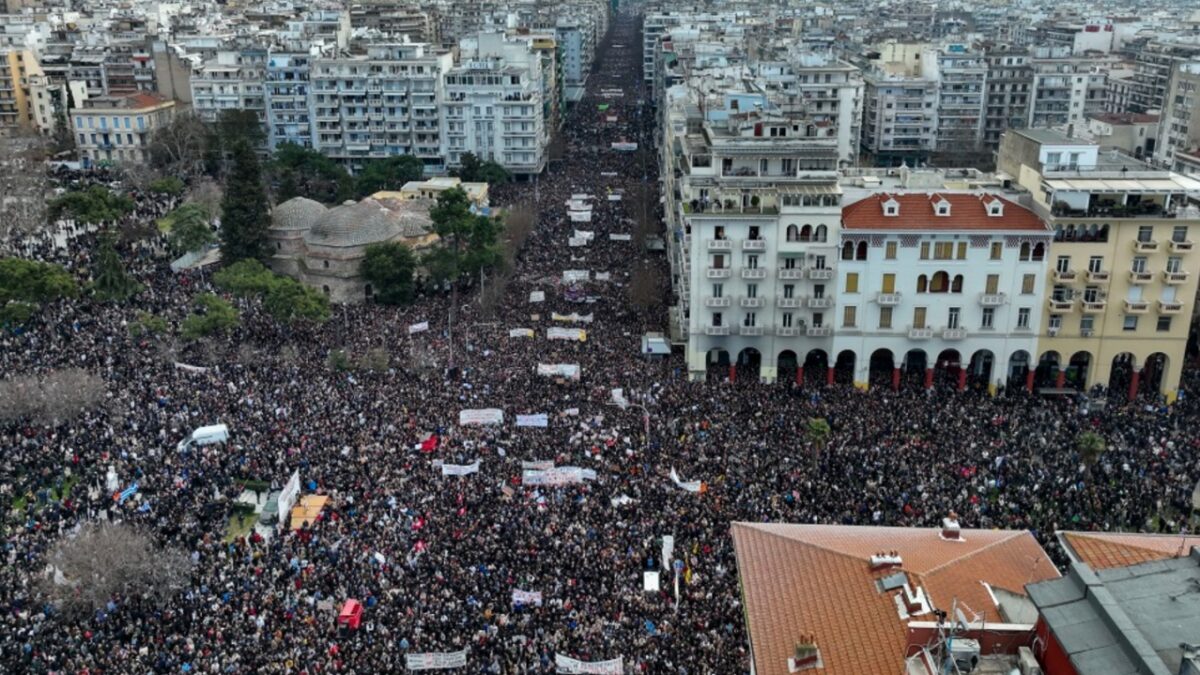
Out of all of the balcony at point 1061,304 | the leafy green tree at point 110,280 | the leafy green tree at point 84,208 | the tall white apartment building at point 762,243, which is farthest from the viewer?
the leafy green tree at point 84,208

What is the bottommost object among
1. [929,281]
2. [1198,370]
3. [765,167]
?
[1198,370]

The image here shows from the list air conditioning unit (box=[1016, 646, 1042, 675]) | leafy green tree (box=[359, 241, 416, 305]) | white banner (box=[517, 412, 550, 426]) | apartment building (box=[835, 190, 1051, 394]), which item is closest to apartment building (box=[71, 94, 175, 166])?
leafy green tree (box=[359, 241, 416, 305])

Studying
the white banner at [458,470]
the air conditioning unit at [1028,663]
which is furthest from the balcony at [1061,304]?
the air conditioning unit at [1028,663]

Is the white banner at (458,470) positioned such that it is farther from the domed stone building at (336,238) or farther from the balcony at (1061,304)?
the domed stone building at (336,238)

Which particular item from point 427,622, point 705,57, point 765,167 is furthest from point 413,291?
point 705,57

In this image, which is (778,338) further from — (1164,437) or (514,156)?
(514,156)

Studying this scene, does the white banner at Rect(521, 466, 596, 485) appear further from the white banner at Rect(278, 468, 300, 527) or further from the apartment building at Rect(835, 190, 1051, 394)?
the apartment building at Rect(835, 190, 1051, 394)

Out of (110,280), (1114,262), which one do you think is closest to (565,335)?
(110,280)
